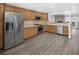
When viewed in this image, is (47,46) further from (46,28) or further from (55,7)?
(55,7)

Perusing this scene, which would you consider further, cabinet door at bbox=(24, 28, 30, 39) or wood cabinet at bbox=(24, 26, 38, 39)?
cabinet door at bbox=(24, 28, 30, 39)

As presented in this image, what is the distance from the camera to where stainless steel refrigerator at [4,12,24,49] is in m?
4.04

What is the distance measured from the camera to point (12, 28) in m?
4.15

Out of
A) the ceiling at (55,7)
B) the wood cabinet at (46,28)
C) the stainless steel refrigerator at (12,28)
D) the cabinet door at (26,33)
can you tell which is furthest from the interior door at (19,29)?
the wood cabinet at (46,28)

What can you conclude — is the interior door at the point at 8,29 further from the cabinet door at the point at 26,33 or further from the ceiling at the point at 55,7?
the ceiling at the point at 55,7

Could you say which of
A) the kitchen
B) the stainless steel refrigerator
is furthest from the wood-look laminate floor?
the stainless steel refrigerator

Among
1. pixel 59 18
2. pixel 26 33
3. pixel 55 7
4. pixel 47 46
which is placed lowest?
pixel 47 46

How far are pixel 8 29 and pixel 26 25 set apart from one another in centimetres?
59

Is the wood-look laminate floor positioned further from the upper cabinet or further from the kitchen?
the upper cabinet

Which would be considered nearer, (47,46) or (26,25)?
(47,46)

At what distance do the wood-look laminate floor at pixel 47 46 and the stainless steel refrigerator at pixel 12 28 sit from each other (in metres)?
0.35

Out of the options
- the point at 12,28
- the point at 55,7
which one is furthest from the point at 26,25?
the point at 55,7

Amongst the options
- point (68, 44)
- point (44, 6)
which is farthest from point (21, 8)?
point (68, 44)
